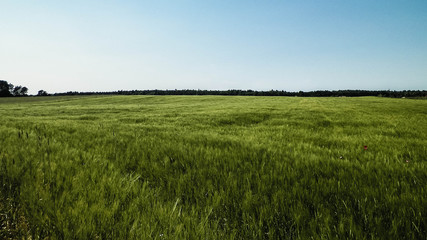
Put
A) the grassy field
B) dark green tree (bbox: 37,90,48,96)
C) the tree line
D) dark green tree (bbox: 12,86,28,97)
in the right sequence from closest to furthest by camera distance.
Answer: the grassy field, the tree line, dark green tree (bbox: 37,90,48,96), dark green tree (bbox: 12,86,28,97)

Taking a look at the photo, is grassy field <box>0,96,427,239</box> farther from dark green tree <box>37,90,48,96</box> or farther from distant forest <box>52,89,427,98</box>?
dark green tree <box>37,90,48,96</box>

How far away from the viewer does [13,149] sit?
3334 mm

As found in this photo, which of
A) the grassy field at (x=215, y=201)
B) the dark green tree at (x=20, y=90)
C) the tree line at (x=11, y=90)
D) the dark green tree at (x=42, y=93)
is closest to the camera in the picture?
the grassy field at (x=215, y=201)

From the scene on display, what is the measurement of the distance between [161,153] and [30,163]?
175cm

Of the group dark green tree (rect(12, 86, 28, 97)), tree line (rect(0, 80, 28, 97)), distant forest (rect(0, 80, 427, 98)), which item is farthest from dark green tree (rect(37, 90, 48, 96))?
dark green tree (rect(12, 86, 28, 97))

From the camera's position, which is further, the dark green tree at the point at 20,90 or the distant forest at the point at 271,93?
the dark green tree at the point at 20,90

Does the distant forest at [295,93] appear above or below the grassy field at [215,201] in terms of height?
above

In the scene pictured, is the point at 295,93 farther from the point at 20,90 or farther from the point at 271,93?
the point at 20,90

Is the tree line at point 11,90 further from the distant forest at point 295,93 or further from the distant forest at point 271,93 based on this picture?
the distant forest at point 295,93

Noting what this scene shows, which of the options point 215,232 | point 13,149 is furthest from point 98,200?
point 13,149

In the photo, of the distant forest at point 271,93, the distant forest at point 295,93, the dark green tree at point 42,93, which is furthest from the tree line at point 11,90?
the distant forest at point 295,93

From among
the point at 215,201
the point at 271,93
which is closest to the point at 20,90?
the point at 271,93

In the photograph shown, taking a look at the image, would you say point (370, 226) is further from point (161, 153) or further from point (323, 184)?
point (161, 153)

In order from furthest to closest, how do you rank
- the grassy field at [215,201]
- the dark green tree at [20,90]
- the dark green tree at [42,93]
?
the dark green tree at [20,90] → the dark green tree at [42,93] → the grassy field at [215,201]
